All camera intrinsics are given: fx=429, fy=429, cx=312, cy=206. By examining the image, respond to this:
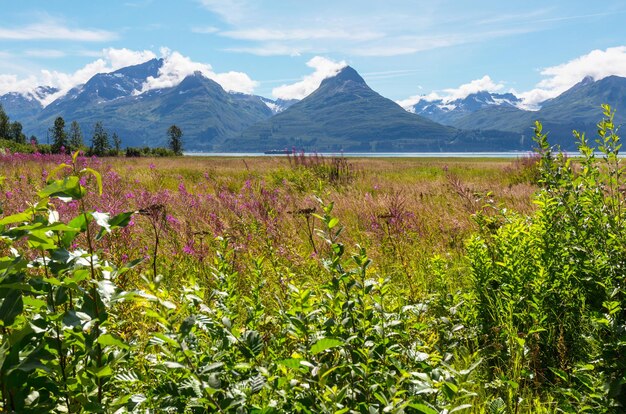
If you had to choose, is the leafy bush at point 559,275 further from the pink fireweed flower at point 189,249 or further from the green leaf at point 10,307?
the pink fireweed flower at point 189,249

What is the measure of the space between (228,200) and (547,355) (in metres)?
4.77

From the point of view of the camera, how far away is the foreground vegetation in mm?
1419

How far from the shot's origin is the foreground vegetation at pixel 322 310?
1419 millimetres

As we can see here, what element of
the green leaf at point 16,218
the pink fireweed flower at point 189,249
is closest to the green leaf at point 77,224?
the green leaf at point 16,218

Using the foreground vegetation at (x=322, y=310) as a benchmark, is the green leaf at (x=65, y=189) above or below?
above

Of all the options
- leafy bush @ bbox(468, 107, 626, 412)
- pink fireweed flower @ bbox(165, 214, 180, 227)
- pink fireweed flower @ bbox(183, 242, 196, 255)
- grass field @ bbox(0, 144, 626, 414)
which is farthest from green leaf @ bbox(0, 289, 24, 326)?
pink fireweed flower @ bbox(165, 214, 180, 227)

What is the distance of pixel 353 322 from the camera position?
6.45 ft

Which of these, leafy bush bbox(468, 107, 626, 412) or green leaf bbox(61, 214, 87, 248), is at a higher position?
green leaf bbox(61, 214, 87, 248)

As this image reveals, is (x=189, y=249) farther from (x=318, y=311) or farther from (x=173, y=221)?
(x=318, y=311)

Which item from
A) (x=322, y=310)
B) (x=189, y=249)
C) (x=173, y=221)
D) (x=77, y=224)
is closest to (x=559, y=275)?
(x=322, y=310)

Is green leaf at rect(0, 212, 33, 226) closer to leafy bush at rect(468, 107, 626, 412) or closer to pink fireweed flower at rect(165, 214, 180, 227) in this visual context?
leafy bush at rect(468, 107, 626, 412)

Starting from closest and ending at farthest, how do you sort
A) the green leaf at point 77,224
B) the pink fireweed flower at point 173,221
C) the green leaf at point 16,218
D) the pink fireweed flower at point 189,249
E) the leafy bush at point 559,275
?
the green leaf at point 16,218, the green leaf at point 77,224, the leafy bush at point 559,275, the pink fireweed flower at point 189,249, the pink fireweed flower at point 173,221

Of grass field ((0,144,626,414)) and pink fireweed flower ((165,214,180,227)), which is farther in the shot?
pink fireweed flower ((165,214,180,227))

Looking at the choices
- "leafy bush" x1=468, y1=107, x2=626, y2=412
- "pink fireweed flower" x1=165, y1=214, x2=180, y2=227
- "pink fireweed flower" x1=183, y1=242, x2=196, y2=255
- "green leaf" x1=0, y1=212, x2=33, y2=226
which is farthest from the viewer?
"pink fireweed flower" x1=165, y1=214, x2=180, y2=227
